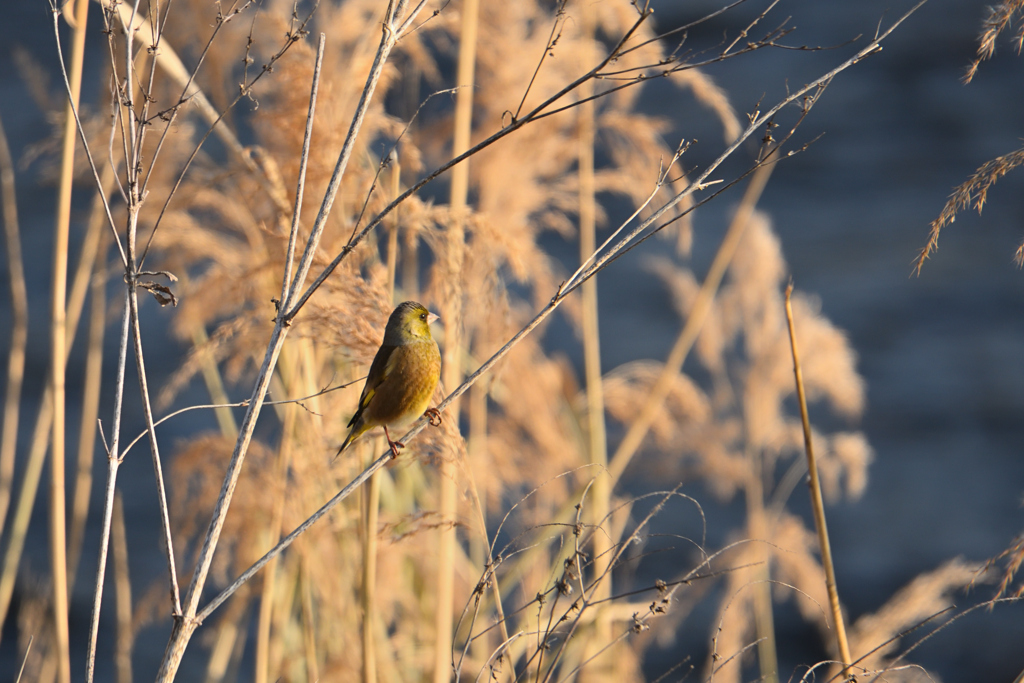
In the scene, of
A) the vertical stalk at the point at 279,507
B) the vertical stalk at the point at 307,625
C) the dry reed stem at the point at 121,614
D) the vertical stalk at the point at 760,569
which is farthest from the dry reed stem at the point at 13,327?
the vertical stalk at the point at 760,569

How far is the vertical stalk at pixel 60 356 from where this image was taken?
140 cm

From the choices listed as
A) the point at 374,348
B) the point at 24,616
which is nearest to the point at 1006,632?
the point at 374,348

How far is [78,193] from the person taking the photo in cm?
662

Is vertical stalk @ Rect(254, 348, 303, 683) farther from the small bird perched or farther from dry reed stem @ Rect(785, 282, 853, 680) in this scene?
dry reed stem @ Rect(785, 282, 853, 680)

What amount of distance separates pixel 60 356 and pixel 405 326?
2.19 ft

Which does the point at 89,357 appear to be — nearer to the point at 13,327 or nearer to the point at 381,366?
the point at 13,327

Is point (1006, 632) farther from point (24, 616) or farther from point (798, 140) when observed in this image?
point (24, 616)

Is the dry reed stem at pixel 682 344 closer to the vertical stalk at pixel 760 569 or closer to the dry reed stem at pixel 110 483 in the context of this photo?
the vertical stalk at pixel 760 569

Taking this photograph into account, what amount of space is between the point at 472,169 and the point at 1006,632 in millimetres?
4434

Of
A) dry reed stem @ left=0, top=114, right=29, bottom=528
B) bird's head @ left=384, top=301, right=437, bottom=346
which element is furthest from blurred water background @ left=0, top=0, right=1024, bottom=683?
bird's head @ left=384, top=301, right=437, bottom=346

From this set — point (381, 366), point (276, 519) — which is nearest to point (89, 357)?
point (276, 519)

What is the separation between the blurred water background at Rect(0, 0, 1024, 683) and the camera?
5.22 metres

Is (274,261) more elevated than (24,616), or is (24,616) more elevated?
(274,261)

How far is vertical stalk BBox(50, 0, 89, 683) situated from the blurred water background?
3.93 m
